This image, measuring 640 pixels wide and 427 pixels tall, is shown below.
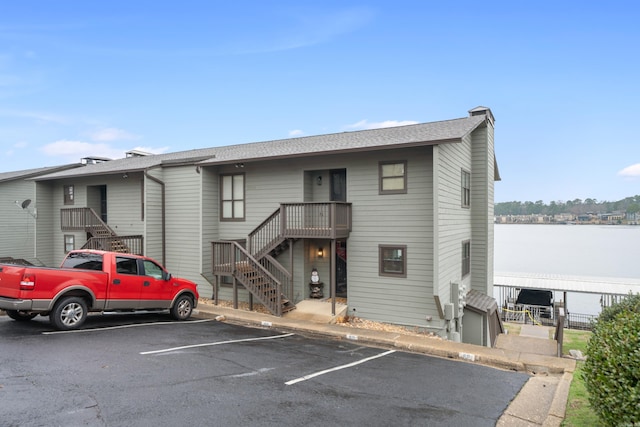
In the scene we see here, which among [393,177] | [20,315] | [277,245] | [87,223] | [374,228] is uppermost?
[393,177]

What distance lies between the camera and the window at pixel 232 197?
1540cm

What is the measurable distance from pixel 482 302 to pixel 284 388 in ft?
38.4

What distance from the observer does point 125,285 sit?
966 cm

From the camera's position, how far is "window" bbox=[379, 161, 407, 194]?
1210 cm

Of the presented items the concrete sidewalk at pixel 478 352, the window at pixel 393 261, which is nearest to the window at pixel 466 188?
the window at pixel 393 261

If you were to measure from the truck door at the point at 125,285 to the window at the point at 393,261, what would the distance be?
24.2 ft

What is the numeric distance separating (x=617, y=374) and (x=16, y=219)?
26949 millimetres

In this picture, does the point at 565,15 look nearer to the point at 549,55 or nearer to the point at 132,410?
the point at 549,55

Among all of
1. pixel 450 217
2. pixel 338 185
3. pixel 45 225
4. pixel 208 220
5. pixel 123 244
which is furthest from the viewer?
pixel 45 225

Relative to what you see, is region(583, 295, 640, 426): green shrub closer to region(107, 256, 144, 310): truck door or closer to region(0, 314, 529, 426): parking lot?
region(0, 314, 529, 426): parking lot

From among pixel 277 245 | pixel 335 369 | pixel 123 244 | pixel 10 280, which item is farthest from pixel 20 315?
pixel 335 369

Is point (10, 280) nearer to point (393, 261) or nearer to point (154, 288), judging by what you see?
point (154, 288)

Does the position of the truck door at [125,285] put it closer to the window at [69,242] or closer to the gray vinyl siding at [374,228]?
the gray vinyl siding at [374,228]

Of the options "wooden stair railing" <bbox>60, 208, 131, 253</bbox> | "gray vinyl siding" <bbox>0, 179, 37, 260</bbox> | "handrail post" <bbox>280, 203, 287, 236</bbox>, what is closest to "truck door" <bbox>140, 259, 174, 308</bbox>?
"handrail post" <bbox>280, 203, 287, 236</bbox>
